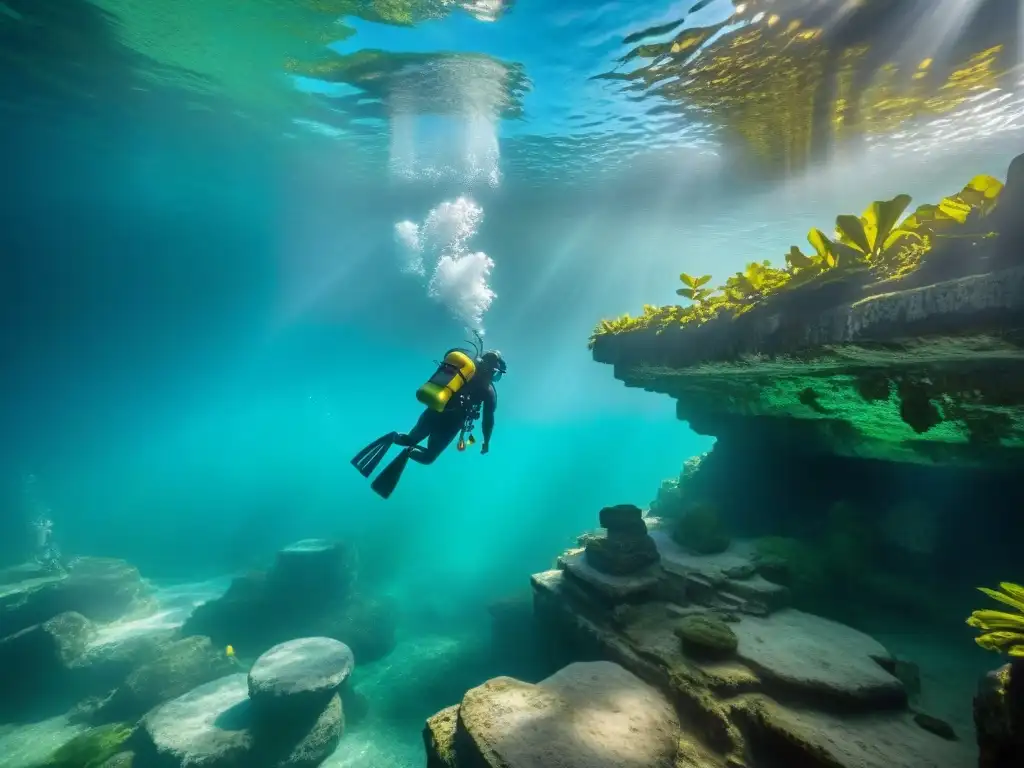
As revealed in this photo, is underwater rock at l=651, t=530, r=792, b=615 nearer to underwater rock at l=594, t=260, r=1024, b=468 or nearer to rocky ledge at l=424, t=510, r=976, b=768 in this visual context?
rocky ledge at l=424, t=510, r=976, b=768

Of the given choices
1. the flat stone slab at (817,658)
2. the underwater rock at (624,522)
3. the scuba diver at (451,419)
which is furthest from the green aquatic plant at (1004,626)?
the scuba diver at (451,419)

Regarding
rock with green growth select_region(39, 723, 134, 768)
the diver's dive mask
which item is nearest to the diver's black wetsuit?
the diver's dive mask

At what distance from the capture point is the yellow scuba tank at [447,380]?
5793 millimetres

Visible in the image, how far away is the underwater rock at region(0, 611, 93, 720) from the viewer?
11583 millimetres

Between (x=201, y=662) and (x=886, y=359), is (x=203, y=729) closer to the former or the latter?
(x=201, y=662)

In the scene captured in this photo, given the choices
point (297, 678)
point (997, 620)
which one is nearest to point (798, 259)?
point (997, 620)

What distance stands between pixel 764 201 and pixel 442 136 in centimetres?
1347

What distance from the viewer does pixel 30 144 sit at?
16.4 metres

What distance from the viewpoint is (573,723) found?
3.79m

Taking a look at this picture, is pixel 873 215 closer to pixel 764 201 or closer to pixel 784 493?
pixel 784 493

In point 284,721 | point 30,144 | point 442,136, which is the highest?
point 30,144

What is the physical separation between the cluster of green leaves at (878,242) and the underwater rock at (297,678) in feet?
36.2

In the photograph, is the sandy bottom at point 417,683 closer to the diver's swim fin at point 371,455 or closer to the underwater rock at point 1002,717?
the underwater rock at point 1002,717

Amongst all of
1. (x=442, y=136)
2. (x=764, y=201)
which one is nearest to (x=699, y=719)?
(x=442, y=136)
